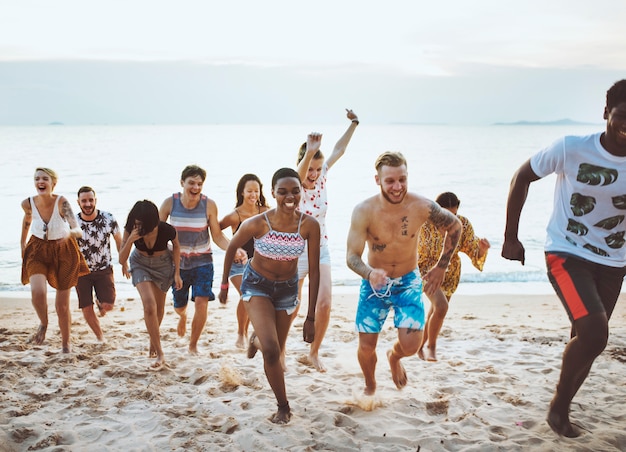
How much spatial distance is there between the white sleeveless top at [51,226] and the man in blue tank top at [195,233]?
3.62 ft

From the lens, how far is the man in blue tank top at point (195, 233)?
6914 millimetres

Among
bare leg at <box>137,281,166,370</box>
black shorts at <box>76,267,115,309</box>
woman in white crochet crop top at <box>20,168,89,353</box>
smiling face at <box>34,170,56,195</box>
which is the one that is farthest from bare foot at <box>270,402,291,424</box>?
smiling face at <box>34,170,56,195</box>

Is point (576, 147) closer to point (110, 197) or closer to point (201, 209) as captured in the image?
point (201, 209)

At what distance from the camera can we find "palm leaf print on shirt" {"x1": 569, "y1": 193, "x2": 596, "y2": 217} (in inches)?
167

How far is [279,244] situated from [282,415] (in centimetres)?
137

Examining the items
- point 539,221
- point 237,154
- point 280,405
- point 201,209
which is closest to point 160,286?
point 201,209

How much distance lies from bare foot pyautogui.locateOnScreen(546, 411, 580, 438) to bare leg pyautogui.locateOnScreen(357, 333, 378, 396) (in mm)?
1499

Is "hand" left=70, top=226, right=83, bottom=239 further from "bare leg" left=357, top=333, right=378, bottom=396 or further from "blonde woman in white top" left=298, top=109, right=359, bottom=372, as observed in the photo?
"bare leg" left=357, top=333, right=378, bottom=396

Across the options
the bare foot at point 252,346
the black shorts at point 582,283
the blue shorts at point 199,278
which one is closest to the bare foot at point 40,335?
the blue shorts at point 199,278

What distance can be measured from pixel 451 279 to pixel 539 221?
1595 centimetres

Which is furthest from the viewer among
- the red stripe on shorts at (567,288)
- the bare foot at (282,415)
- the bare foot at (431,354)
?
the bare foot at (431,354)

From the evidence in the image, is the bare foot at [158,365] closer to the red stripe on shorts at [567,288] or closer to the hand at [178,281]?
the hand at [178,281]

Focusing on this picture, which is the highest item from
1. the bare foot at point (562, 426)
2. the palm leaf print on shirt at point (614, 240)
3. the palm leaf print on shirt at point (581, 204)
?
the palm leaf print on shirt at point (581, 204)

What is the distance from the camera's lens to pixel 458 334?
26.5 feet
